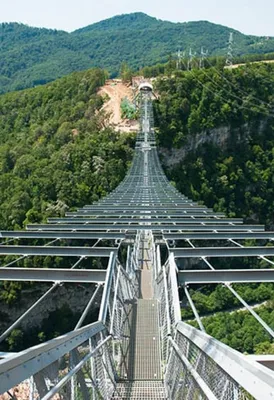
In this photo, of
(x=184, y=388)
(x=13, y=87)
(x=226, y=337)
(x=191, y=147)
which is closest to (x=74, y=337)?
(x=184, y=388)

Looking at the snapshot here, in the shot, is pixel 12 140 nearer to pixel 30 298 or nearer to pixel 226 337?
pixel 30 298

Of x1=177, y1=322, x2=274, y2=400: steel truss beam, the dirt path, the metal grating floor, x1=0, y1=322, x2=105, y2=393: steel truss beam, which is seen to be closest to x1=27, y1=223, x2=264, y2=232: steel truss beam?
the metal grating floor

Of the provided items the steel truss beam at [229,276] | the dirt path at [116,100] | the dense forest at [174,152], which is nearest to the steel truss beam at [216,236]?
the steel truss beam at [229,276]

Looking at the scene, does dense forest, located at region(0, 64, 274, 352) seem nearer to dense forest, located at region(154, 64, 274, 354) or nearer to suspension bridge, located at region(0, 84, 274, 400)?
dense forest, located at region(154, 64, 274, 354)

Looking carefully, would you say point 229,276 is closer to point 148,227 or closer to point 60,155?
point 148,227

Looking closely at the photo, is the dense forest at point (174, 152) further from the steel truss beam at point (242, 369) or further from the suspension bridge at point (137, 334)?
the steel truss beam at point (242, 369)

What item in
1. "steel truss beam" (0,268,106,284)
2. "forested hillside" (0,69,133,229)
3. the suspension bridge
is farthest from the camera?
"forested hillside" (0,69,133,229)
